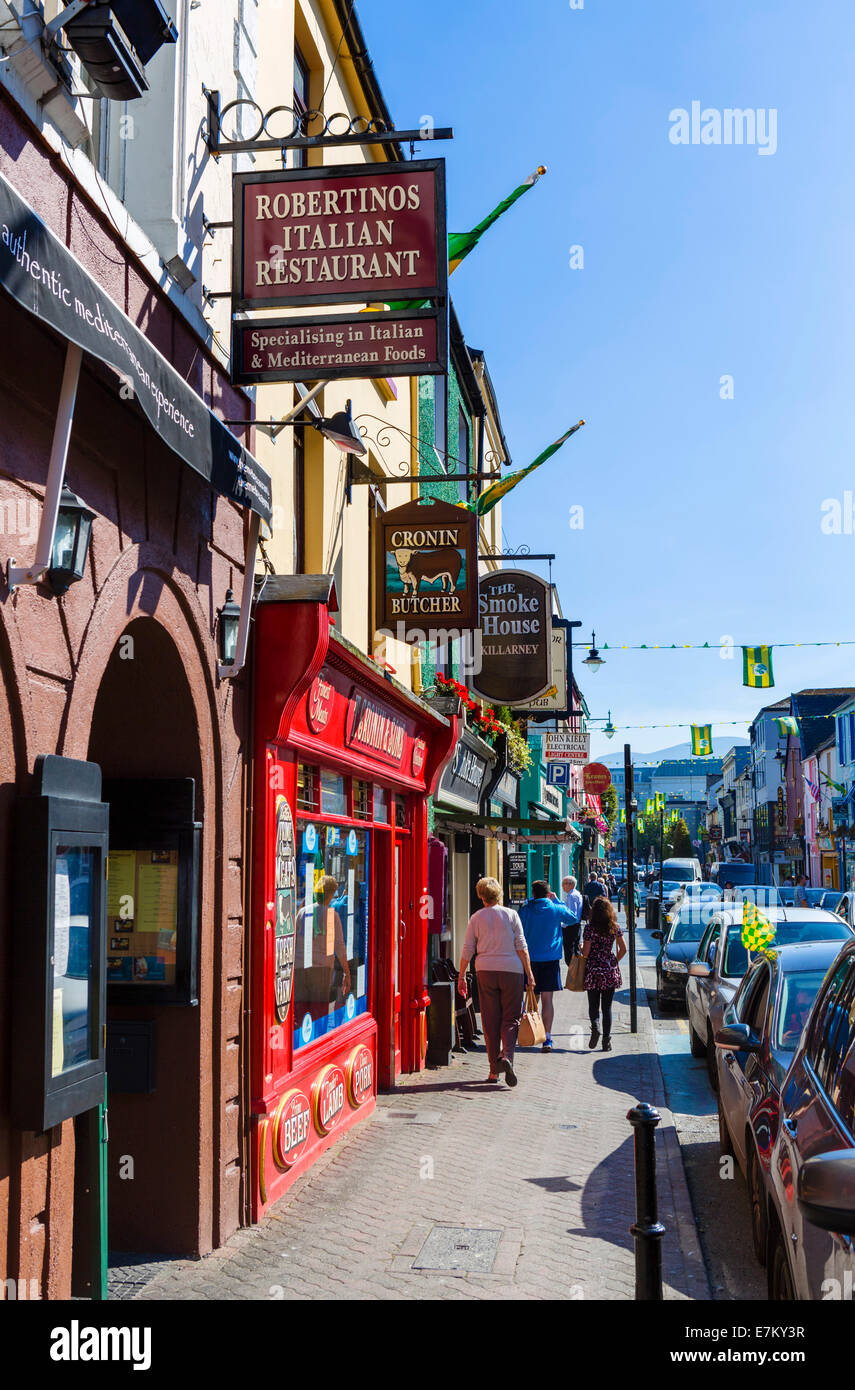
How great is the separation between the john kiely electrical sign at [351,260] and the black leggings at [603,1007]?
9328 mm

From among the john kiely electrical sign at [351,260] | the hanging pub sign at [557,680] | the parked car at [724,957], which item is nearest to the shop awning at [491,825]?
the parked car at [724,957]

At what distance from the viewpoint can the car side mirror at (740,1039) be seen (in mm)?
6297

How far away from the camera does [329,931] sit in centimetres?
975

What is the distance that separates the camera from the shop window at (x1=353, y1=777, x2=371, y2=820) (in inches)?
413

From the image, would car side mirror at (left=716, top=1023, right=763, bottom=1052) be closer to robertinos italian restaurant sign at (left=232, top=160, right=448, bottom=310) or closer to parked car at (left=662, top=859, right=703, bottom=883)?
robertinos italian restaurant sign at (left=232, top=160, right=448, bottom=310)

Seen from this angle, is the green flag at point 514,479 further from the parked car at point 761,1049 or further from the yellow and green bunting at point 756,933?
the parked car at point 761,1049

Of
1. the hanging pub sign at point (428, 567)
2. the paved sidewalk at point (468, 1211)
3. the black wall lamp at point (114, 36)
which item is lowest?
the paved sidewalk at point (468, 1211)

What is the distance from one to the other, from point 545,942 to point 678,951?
5322mm

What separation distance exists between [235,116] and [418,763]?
22.6 ft

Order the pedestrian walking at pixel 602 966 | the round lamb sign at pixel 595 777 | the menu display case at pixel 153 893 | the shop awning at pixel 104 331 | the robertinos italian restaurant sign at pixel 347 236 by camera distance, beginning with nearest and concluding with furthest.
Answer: the shop awning at pixel 104 331
the menu display case at pixel 153 893
the robertinos italian restaurant sign at pixel 347 236
the pedestrian walking at pixel 602 966
the round lamb sign at pixel 595 777

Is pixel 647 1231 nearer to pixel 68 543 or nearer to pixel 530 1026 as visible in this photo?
pixel 68 543

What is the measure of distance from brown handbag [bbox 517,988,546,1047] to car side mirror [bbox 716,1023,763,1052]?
19.4 feet
